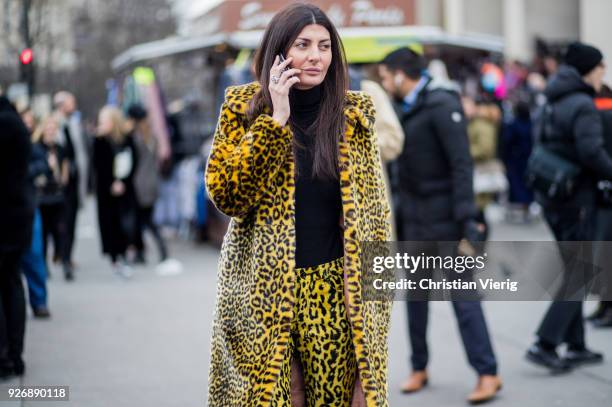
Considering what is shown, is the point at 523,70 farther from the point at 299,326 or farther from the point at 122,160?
the point at 299,326

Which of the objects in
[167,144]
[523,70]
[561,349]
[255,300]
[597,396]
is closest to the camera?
[255,300]

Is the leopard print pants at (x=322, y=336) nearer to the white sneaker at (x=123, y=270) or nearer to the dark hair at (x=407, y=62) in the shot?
the dark hair at (x=407, y=62)

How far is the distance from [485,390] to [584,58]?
245 cm

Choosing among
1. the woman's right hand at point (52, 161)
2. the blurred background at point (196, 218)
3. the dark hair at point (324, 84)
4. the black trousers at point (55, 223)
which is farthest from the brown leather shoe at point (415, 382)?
the woman's right hand at point (52, 161)

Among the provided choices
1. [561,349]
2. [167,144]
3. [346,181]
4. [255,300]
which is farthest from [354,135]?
[167,144]

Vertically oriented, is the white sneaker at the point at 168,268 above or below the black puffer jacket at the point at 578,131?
below

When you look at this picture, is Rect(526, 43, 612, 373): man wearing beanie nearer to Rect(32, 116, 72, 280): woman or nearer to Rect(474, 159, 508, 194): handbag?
Rect(474, 159, 508, 194): handbag

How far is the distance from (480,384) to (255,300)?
289cm

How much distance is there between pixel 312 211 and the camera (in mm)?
3246

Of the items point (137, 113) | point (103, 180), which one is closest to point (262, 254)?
point (103, 180)

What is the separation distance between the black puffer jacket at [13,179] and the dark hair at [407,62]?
2.59 metres

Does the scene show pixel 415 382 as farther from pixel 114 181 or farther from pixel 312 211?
pixel 114 181

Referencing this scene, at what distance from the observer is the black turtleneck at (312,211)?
10.6 feet

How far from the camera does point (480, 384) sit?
563 cm
